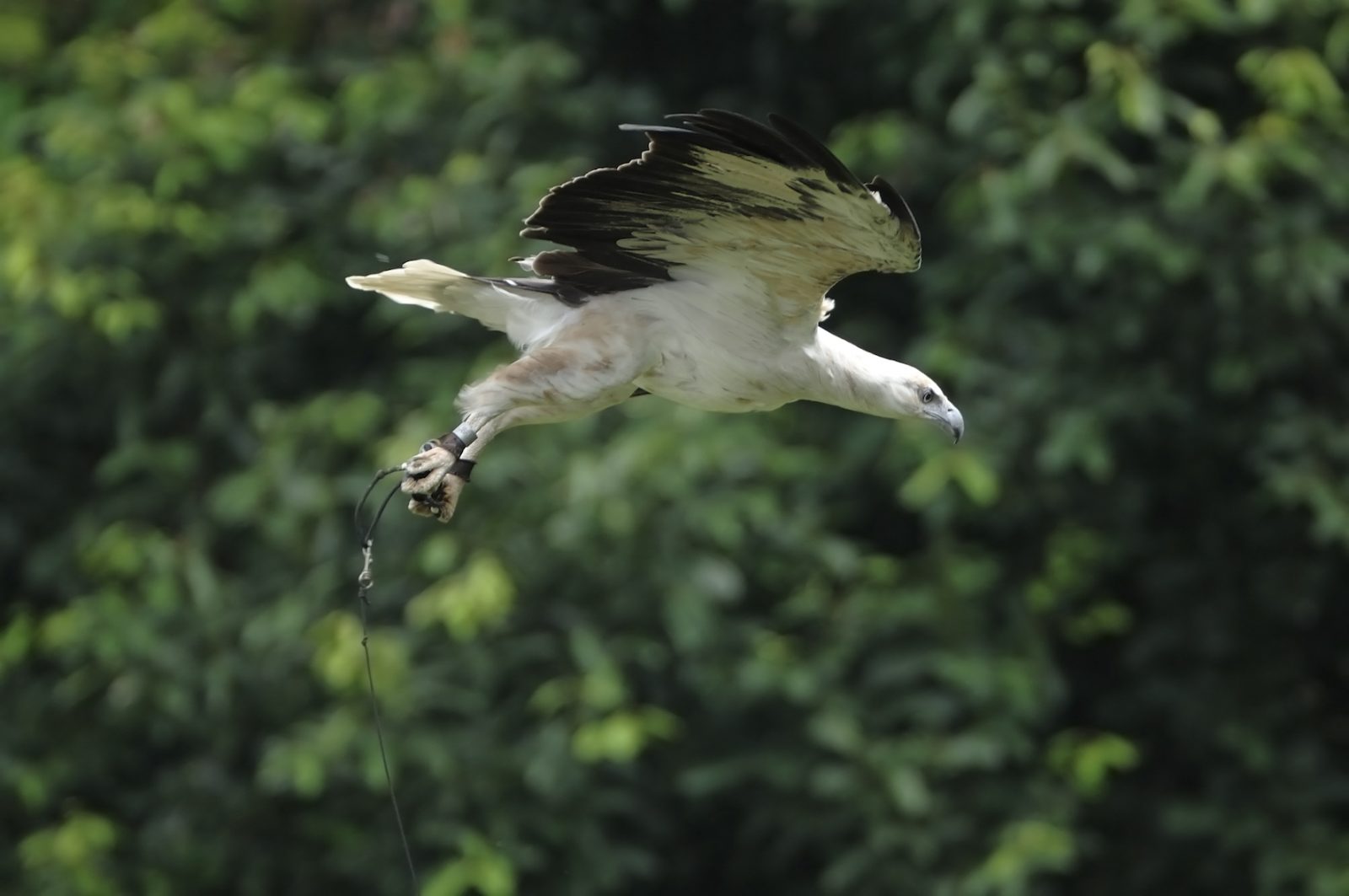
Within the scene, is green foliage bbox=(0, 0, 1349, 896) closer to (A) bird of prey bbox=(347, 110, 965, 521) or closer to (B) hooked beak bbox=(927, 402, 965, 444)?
(B) hooked beak bbox=(927, 402, 965, 444)

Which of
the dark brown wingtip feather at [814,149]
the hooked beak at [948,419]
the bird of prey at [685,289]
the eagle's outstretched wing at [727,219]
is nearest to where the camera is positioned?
the dark brown wingtip feather at [814,149]

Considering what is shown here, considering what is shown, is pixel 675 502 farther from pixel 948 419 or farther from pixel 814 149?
pixel 814 149

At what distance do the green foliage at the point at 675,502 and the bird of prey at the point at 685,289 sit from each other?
2344 mm

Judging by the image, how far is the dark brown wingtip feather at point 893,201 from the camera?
4.08m

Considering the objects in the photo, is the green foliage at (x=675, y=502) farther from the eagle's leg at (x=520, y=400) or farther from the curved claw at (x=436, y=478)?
the curved claw at (x=436, y=478)

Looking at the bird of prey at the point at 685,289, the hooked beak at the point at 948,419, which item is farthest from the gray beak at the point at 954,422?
the bird of prey at the point at 685,289

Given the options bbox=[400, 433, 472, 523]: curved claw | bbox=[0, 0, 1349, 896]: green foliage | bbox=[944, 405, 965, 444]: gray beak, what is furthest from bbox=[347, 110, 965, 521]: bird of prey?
bbox=[0, 0, 1349, 896]: green foliage

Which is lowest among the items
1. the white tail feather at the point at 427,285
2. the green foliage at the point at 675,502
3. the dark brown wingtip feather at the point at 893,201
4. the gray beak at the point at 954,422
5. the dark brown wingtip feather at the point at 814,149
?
the green foliage at the point at 675,502

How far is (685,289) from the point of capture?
454 cm

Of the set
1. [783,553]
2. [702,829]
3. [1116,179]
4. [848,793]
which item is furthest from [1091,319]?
[702,829]

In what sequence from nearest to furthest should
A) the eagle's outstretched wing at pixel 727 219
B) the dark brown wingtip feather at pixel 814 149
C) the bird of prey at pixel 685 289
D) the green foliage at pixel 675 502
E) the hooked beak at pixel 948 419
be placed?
the dark brown wingtip feather at pixel 814 149
the eagle's outstretched wing at pixel 727 219
the bird of prey at pixel 685 289
the hooked beak at pixel 948 419
the green foliage at pixel 675 502

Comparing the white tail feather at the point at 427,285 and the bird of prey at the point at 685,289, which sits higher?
the bird of prey at the point at 685,289

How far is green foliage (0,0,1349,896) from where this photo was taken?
726 cm

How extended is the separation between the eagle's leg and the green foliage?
260 centimetres
